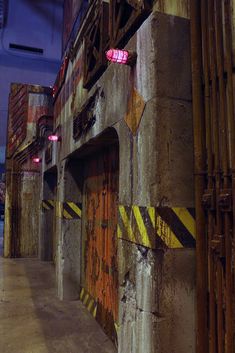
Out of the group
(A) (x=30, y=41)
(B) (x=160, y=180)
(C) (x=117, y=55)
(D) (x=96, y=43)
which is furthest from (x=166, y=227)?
(A) (x=30, y=41)

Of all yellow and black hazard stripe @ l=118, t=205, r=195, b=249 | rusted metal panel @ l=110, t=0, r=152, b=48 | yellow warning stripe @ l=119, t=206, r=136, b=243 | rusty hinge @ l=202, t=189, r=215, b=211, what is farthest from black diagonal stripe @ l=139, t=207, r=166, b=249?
rusted metal panel @ l=110, t=0, r=152, b=48

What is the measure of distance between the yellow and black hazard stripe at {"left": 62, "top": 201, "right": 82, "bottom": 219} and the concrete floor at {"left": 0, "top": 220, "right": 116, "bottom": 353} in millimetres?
1401

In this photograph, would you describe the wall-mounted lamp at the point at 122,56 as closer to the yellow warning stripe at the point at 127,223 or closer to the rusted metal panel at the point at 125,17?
the rusted metal panel at the point at 125,17

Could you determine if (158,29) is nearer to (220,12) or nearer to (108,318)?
(220,12)

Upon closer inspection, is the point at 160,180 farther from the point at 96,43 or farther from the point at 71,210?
the point at 71,210

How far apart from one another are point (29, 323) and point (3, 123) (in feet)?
44.7

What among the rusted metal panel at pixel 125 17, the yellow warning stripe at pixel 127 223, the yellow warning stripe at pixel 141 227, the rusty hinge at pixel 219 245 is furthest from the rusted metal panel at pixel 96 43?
the rusty hinge at pixel 219 245

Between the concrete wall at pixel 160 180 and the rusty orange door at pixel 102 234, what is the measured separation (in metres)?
1.32

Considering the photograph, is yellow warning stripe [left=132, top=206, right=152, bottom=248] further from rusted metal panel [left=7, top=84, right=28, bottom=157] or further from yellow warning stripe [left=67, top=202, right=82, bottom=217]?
rusted metal panel [left=7, top=84, right=28, bottom=157]

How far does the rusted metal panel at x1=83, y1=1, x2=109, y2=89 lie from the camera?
3.47 meters

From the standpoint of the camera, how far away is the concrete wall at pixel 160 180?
6.63 ft

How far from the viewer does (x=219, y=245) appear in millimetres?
1891

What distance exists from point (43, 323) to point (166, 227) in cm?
290

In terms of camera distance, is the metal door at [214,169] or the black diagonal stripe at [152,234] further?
the black diagonal stripe at [152,234]
